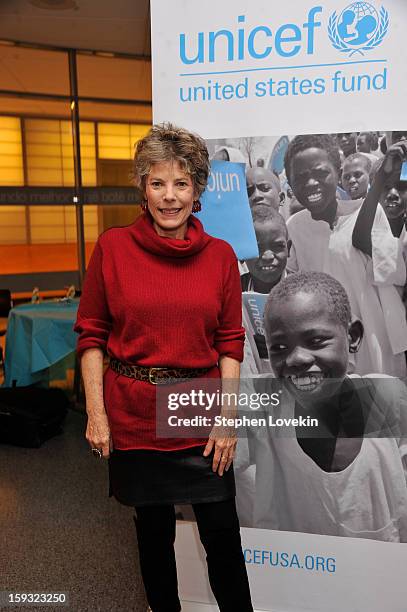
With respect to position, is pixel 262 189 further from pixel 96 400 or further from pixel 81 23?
pixel 81 23

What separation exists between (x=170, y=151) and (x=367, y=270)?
690 millimetres

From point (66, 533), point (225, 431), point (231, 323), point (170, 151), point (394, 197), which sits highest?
point (170, 151)

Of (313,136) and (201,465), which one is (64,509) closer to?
(201,465)

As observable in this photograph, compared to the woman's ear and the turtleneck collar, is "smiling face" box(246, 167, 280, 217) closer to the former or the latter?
the turtleneck collar

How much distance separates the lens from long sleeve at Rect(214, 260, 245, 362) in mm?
1432

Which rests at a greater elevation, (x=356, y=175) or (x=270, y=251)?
(x=356, y=175)

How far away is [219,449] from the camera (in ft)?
4.67

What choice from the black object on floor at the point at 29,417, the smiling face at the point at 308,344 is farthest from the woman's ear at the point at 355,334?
the black object on floor at the point at 29,417

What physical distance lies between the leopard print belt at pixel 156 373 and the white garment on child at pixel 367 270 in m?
0.49

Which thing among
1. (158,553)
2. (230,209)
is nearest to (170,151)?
(230,209)

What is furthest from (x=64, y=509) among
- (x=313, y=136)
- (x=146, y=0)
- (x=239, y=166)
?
(x=146, y=0)

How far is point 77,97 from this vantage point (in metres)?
6.12

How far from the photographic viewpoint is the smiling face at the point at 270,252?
1.62 m

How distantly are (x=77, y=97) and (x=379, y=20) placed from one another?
17.5ft
